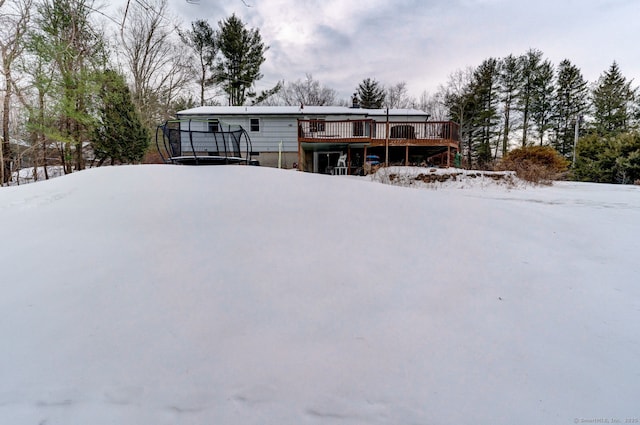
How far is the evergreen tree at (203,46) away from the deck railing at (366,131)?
10.4 meters

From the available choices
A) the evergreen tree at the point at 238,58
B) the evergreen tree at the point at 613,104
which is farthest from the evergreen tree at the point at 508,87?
the evergreen tree at the point at 238,58

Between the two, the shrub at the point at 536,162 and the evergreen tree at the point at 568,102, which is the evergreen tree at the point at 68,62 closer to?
the shrub at the point at 536,162

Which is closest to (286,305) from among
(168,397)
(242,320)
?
(242,320)

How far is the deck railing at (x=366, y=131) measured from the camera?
1048 centimetres

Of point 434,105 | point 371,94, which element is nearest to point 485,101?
point 434,105

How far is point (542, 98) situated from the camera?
62.9 feet

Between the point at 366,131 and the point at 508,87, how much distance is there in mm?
15467

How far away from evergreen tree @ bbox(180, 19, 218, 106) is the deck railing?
10433mm

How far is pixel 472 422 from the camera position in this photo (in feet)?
2.80

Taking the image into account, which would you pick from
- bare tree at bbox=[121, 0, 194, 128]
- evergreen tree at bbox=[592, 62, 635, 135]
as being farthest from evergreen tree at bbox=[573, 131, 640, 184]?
bare tree at bbox=[121, 0, 194, 128]

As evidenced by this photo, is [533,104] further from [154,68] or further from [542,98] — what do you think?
[154,68]

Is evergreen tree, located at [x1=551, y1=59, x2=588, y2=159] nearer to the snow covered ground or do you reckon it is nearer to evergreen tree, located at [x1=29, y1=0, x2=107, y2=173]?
the snow covered ground

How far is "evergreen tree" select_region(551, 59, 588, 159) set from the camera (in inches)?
746

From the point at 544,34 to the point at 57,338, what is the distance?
14.3 meters
